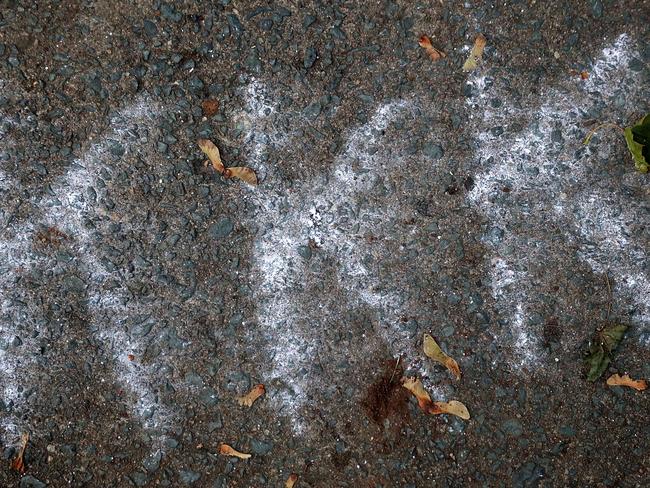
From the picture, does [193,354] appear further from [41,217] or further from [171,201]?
[41,217]

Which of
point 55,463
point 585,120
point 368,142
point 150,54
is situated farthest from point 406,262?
point 55,463

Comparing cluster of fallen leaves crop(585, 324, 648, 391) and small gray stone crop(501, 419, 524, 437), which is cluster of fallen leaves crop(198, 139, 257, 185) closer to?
small gray stone crop(501, 419, 524, 437)

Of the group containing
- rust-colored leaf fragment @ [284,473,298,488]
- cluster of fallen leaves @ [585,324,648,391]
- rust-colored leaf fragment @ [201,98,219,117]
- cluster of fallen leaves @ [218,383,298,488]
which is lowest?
rust-colored leaf fragment @ [284,473,298,488]

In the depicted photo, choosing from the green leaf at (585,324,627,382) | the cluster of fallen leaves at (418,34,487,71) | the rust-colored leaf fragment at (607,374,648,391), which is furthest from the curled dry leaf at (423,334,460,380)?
the cluster of fallen leaves at (418,34,487,71)

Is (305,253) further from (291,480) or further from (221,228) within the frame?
(291,480)

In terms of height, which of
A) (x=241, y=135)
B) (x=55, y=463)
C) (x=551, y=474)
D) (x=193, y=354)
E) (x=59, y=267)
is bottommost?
(x=55, y=463)

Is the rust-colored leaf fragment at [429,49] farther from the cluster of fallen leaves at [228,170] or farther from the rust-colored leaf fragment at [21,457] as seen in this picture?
the rust-colored leaf fragment at [21,457]

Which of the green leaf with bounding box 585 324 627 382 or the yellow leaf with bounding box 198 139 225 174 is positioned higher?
the yellow leaf with bounding box 198 139 225 174
